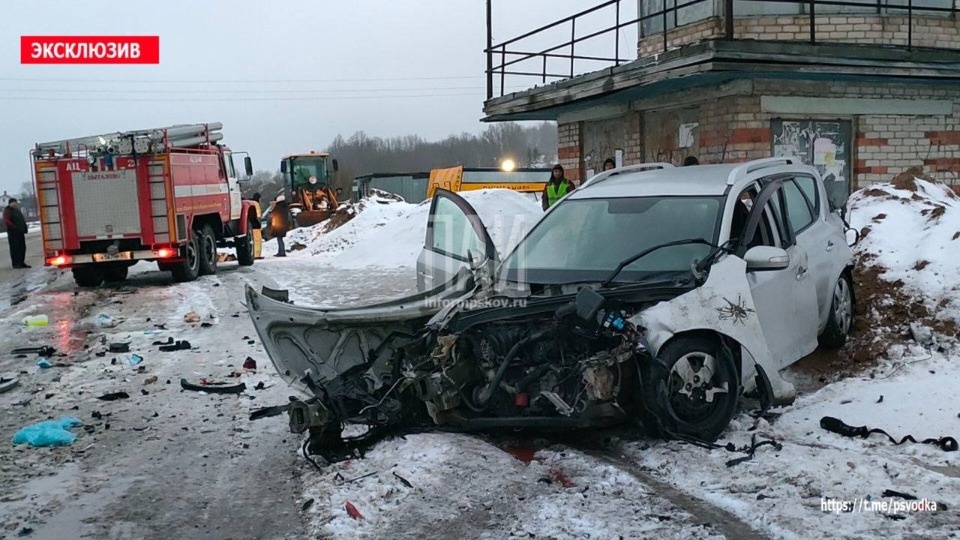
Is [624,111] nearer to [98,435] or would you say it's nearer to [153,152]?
[153,152]

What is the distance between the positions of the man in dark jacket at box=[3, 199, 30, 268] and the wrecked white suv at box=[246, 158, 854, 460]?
61.8 ft

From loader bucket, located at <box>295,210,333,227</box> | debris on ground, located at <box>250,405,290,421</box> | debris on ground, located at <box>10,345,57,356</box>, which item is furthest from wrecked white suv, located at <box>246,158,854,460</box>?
loader bucket, located at <box>295,210,333,227</box>

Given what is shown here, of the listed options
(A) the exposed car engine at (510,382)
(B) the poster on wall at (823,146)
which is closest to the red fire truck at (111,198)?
(B) the poster on wall at (823,146)

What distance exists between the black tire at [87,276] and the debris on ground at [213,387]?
1005 cm

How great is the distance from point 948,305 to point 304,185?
33.0 meters

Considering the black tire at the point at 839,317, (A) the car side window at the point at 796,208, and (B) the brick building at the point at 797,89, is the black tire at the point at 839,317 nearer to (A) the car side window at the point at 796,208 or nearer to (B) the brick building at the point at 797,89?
(A) the car side window at the point at 796,208

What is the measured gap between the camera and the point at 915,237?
334 inches

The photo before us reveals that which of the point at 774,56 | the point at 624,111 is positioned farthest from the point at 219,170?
the point at 774,56

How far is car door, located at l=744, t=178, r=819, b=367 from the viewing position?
5461 mm

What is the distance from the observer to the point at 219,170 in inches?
727

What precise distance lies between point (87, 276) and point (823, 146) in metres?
13.5

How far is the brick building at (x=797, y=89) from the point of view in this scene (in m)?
11.0

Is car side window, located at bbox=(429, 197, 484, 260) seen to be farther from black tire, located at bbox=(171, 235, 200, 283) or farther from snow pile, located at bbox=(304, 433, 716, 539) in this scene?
black tire, located at bbox=(171, 235, 200, 283)

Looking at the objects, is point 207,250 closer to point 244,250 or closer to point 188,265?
point 188,265
